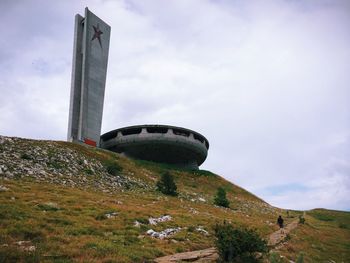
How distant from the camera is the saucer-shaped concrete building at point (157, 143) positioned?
2554 inches

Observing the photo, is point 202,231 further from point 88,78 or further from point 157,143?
point 88,78

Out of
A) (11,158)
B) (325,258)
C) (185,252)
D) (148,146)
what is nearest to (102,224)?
(185,252)

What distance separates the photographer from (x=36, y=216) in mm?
17828

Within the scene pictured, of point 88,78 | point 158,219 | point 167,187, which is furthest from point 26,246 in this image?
point 88,78

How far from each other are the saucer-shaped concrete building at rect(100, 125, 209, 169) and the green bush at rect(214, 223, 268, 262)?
4963cm

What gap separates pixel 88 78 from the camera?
6556 cm

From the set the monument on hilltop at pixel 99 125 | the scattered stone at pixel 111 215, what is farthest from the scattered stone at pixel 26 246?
the monument on hilltop at pixel 99 125

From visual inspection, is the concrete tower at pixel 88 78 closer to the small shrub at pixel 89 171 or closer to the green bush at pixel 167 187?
the small shrub at pixel 89 171

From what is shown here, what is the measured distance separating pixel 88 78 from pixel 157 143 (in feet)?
55.3

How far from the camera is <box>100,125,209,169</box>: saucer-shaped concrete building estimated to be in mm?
64875

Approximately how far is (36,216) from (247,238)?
10.0 m

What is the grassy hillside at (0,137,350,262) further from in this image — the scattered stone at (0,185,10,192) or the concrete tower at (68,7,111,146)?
the concrete tower at (68,7,111,146)

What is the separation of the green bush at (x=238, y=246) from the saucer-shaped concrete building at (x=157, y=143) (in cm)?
4963

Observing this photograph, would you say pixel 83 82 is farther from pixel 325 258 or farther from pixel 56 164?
pixel 325 258
